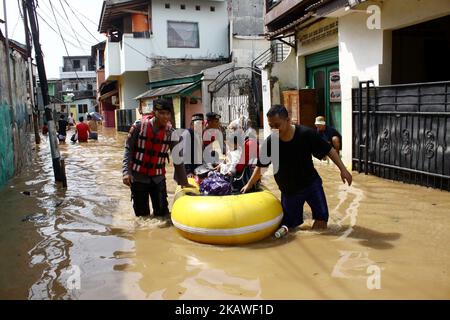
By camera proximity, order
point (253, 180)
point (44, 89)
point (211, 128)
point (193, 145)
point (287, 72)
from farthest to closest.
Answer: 1. point (287, 72)
2. point (44, 89)
3. point (211, 128)
4. point (193, 145)
5. point (253, 180)

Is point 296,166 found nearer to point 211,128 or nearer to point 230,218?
point 230,218

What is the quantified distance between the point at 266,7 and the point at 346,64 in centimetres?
525

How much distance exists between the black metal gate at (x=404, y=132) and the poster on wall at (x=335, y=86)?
1.69 metres

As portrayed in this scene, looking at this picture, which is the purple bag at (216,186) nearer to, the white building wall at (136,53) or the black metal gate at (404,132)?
the black metal gate at (404,132)

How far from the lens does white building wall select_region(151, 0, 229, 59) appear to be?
25625mm

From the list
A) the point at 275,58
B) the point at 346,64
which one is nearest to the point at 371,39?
the point at 346,64

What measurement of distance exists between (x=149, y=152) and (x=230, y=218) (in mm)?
1619

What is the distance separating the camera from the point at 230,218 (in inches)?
201

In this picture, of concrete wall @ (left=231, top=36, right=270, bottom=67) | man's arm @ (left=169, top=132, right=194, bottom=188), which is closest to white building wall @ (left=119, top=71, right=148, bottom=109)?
concrete wall @ (left=231, top=36, right=270, bottom=67)

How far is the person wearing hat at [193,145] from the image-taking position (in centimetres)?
664

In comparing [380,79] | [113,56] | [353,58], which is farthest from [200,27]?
[380,79]

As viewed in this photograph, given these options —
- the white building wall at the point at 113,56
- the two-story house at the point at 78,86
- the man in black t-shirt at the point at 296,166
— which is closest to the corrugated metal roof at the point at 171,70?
the white building wall at the point at 113,56

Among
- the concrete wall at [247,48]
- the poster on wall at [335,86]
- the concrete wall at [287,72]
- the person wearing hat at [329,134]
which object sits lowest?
the person wearing hat at [329,134]

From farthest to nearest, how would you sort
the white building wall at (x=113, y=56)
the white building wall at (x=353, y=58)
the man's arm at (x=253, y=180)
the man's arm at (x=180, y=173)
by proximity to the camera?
the white building wall at (x=113, y=56), the white building wall at (x=353, y=58), the man's arm at (x=180, y=173), the man's arm at (x=253, y=180)
